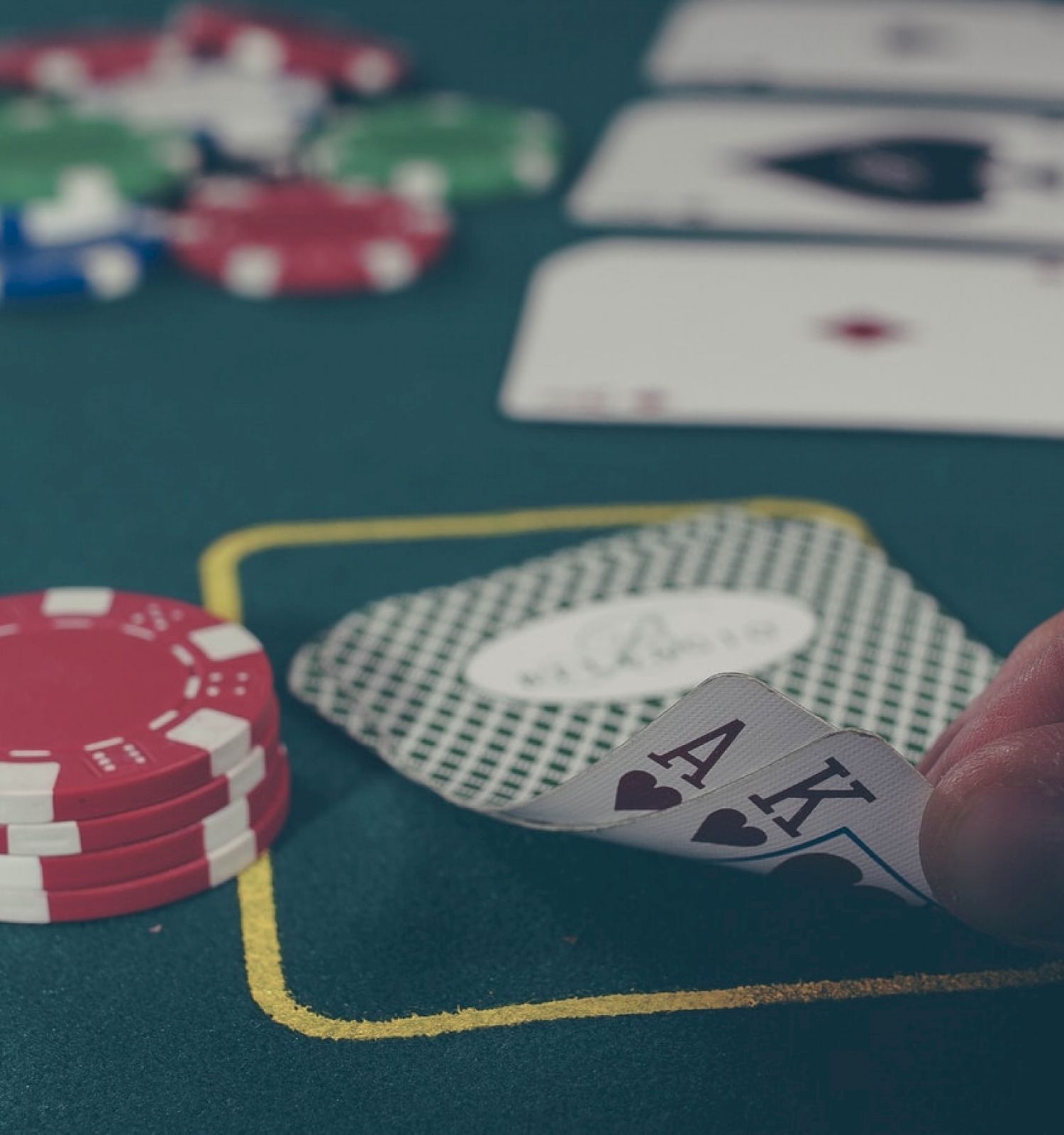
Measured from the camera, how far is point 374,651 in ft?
6.47

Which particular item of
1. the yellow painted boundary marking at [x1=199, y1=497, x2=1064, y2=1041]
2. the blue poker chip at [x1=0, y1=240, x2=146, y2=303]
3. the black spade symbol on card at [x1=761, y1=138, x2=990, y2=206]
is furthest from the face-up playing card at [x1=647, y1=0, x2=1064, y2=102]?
the yellow painted boundary marking at [x1=199, y1=497, x2=1064, y2=1041]

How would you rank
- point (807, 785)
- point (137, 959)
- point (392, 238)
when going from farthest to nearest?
point (392, 238) → point (137, 959) → point (807, 785)

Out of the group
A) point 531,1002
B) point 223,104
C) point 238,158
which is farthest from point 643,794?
point 223,104

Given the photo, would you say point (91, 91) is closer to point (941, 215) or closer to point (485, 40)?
point (485, 40)

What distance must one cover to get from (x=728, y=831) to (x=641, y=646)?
0.49 metres

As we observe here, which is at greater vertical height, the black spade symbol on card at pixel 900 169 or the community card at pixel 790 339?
the black spade symbol on card at pixel 900 169

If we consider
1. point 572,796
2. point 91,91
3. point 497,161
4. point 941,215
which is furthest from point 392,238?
point 572,796

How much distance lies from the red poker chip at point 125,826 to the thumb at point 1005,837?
622 millimetres

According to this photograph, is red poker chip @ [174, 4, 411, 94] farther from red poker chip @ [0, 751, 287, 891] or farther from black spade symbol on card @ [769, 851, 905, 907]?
black spade symbol on card @ [769, 851, 905, 907]

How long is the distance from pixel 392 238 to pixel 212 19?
1.59m

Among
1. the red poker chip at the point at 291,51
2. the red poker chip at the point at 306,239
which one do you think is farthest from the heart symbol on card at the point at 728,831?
the red poker chip at the point at 291,51

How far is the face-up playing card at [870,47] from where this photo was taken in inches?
173

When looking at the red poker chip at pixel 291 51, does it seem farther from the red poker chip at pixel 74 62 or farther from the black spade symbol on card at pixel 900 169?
the black spade symbol on card at pixel 900 169

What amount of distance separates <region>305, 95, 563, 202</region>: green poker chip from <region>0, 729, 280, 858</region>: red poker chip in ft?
7.24
